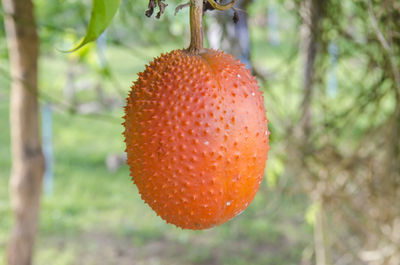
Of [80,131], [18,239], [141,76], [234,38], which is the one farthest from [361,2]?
[80,131]

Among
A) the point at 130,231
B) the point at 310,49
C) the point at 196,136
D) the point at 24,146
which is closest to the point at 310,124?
the point at 310,49

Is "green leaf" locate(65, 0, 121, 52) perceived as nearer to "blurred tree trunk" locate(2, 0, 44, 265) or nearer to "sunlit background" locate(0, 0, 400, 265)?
"sunlit background" locate(0, 0, 400, 265)

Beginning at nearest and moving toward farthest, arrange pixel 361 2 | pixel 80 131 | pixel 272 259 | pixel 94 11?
pixel 94 11
pixel 361 2
pixel 272 259
pixel 80 131

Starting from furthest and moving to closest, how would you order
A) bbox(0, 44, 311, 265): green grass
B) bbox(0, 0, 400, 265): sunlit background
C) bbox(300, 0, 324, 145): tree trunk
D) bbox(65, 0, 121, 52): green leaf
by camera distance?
1. bbox(0, 44, 311, 265): green grass
2. bbox(0, 0, 400, 265): sunlit background
3. bbox(300, 0, 324, 145): tree trunk
4. bbox(65, 0, 121, 52): green leaf

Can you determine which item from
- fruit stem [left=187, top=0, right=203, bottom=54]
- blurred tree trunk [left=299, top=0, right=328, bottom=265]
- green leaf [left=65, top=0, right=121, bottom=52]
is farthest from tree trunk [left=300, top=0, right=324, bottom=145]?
green leaf [left=65, top=0, right=121, bottom=52]

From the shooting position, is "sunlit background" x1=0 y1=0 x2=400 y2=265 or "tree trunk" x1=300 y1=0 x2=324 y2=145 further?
"sunlit background" x1=0 y1=0 x2=400 y2=265

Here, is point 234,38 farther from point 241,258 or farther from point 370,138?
point 241,258

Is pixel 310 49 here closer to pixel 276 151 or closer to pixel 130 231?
pixel 276 151
